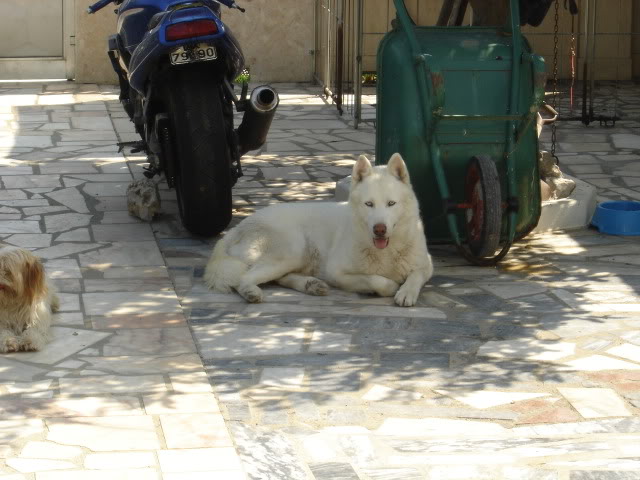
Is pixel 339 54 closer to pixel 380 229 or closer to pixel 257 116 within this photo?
pixel 257 116

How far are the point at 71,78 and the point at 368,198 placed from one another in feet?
29.9

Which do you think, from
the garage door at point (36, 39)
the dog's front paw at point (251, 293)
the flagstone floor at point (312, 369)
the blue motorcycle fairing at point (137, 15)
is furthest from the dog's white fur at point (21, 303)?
the garage door at point (36, 39)

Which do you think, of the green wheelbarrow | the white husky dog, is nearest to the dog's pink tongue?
the white husky dog

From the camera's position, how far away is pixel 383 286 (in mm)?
7035

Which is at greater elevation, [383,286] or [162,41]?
[162,41]

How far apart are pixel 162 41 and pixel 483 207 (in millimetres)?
2269

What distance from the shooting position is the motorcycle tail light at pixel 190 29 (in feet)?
25.0

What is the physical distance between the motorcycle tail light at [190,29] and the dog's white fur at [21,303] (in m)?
2.10

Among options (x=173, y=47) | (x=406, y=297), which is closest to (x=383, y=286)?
(x=406, y=297)

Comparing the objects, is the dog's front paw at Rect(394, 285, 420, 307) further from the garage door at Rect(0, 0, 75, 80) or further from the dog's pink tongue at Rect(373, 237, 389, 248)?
the garage door at Rect(0, 0, 75, 80)

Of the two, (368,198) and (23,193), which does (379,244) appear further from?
(23,193)

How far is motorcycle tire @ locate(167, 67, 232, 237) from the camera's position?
7777mm

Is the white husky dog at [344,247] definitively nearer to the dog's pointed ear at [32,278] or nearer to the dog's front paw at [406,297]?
the dog's front paw at [406,297]

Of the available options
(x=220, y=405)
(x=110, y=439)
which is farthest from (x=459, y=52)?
(x=110, y=439)
